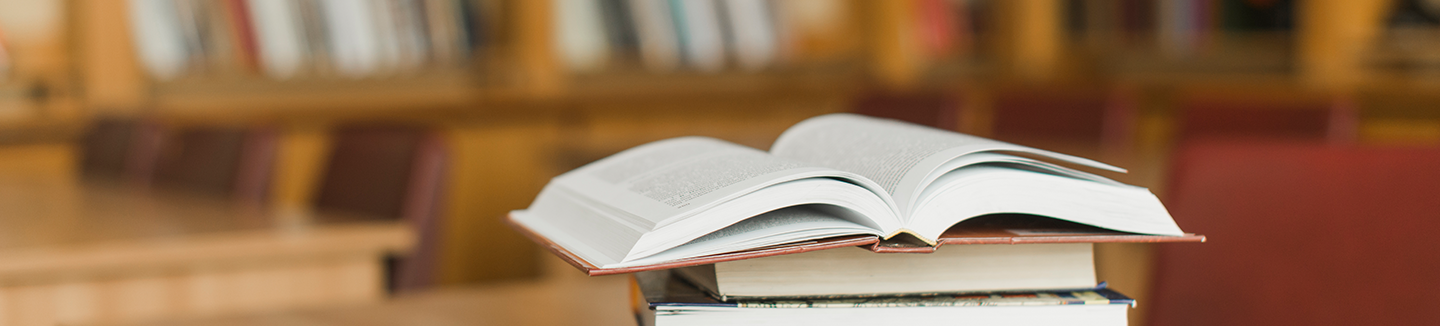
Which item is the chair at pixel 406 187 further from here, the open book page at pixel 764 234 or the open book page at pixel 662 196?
the open book page at pixel 764 234

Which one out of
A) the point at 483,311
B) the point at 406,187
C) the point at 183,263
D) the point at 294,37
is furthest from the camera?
the point at 294,37

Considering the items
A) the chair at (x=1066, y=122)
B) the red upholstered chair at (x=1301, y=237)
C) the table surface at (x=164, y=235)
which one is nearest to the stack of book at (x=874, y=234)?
the red upholstered chair at (x=1301, y=237)

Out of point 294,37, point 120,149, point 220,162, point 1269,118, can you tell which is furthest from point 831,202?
point 294,37

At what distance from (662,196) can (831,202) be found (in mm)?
83

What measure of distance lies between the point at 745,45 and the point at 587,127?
54cm

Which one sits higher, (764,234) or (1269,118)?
(1269,118)

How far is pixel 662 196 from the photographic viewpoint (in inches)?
20.3

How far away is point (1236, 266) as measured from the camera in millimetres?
789

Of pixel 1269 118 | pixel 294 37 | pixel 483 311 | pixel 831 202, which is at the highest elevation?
pixel 294 37

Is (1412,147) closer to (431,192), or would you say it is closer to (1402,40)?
(431,192)

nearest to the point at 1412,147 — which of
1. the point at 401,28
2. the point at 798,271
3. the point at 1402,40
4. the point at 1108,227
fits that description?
the point at 1108,227

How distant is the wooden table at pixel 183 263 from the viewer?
3.79 feet

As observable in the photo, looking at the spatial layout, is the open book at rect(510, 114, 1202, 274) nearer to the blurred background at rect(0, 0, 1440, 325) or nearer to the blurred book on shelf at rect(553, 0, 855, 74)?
the blurred background at rect(0, 0, 1440, 325)

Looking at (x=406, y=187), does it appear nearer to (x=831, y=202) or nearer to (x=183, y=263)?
(x=183, y=263)
